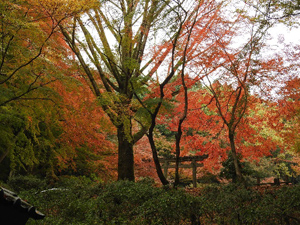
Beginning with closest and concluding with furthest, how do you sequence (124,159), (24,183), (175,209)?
(175,209)
(24,183)
(124,159)

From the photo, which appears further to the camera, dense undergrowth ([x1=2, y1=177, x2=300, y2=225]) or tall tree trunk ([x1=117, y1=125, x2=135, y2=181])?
tall tree trunk ([x1=117, y1=125, x2=135, y2=181])

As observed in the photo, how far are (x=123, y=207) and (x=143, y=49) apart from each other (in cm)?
799

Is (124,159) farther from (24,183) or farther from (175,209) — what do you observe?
(175,209)

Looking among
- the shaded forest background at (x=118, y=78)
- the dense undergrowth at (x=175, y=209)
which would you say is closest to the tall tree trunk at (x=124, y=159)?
the shaded forest background at (x=118, y=78)

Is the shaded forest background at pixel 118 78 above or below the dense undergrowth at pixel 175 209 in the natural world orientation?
above

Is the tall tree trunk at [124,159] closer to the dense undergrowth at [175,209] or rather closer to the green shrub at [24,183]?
the green shrub at [24,183]

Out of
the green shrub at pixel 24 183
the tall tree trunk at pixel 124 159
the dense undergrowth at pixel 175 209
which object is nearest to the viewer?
the dense undergrowth at pixel 175 209

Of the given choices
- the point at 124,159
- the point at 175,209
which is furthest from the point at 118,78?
the point at 175,209

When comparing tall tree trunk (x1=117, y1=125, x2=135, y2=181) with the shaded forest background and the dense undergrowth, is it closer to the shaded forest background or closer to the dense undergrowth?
the shaded forest background

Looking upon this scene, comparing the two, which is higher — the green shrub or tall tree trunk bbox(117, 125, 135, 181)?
tall tree trunk bbox(117, 125, 135, 181)

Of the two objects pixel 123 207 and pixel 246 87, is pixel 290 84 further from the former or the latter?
pixel 123 207

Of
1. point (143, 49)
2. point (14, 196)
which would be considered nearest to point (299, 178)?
point (143, 49)

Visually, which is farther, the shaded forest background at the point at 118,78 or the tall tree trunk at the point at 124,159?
the tall tree trunk at the point at 124,159

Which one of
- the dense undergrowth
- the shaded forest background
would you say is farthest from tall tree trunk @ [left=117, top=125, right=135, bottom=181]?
the dense undergrowth
